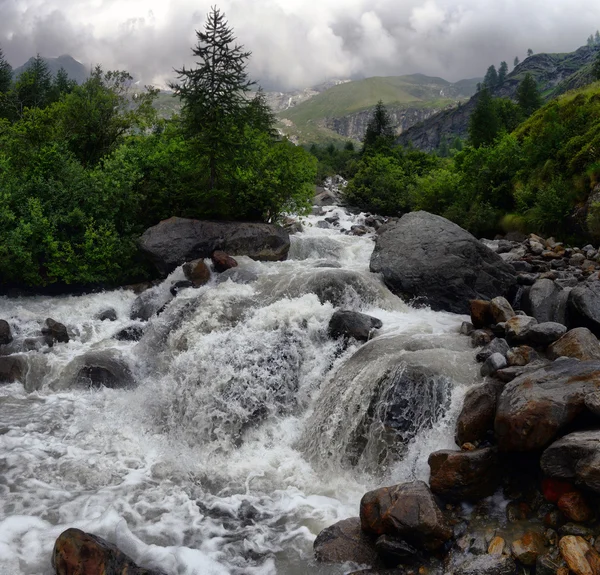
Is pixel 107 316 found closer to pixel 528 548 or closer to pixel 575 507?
pixel 528 548

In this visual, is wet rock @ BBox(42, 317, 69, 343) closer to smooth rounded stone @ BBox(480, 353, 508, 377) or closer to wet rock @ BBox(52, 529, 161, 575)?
wet rock @ BBox(52, 529, 161, 575)

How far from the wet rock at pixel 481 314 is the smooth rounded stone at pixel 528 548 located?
264 inches

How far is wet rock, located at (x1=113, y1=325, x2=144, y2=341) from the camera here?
17406mm

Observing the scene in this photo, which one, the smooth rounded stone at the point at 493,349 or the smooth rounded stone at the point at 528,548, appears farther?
the smooth rounded stone at the point at 493,349

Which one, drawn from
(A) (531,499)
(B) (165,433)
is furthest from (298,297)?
(A) (531,499)

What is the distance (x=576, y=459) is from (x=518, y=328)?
15.5 feet

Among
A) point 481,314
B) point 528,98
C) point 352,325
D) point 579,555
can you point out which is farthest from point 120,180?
point 528,98

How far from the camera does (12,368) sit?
1472 centimetres

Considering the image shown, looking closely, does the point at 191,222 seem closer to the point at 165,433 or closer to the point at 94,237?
the point at 94,237

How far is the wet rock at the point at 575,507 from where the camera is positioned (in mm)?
6691

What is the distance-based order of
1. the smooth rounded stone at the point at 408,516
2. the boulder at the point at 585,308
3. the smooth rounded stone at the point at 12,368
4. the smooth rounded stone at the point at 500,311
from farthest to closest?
the smooth rounded stone at the point at 12,368 → the smooth rounded stone at the point at 500,311 → the boulder at the point at 585,308 → the smooth rounded stone at the point at 408,516

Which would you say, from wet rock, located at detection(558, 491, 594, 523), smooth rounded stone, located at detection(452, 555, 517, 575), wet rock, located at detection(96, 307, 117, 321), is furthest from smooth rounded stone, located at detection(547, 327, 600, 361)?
wet rock, located at detection(96, 307, 117, 321)

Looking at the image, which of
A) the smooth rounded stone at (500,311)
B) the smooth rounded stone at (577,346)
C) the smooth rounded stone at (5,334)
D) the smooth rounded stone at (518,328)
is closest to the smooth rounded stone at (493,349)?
the smooth rounded stone at (518,328)

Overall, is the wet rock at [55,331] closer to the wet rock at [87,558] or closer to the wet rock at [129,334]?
the wet rock at [129,334]
